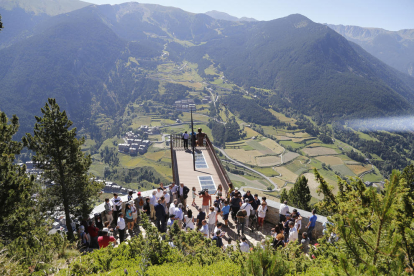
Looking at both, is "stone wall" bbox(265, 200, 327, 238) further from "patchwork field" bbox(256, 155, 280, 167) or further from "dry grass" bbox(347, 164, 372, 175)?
"dry grass" bbox(347, 164, 372, 175)

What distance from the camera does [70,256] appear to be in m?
7.16

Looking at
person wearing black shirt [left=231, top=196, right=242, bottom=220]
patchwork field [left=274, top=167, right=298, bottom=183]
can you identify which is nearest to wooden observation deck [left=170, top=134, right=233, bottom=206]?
person wearing black shirt [left=231, top=196, right=242, bottom=220]

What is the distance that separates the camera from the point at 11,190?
23.6 ft

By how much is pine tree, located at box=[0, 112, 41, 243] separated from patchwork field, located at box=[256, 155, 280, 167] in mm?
131067

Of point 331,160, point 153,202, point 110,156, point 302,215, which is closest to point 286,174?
point 331,160

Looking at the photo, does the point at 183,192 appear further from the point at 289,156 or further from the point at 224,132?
the point at 224,132

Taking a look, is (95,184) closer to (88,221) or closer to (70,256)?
(88,221)

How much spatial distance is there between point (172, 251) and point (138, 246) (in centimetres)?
93

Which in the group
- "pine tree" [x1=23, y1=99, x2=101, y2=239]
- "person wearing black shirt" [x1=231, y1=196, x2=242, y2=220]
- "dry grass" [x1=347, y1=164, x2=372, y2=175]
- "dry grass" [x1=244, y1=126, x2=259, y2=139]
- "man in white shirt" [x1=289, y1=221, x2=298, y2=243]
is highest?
"pine tree" [x1=23, y1=99, x2=101, y2=239]

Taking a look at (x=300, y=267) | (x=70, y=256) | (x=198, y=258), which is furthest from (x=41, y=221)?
(x=300, y=267)

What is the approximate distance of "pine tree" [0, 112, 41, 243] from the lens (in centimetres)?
750

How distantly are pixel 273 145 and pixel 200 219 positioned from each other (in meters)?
157

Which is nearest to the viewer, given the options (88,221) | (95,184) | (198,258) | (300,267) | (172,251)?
(300,267)

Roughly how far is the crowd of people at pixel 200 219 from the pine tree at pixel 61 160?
2108 mm
